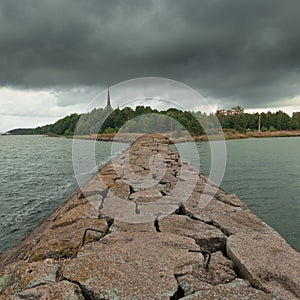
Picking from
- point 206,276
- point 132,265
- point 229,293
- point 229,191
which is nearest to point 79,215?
point 132,265

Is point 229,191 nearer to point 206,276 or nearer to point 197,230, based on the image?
point 197,230

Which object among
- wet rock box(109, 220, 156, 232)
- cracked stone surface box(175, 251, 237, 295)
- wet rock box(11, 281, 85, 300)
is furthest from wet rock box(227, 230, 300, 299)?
wet rock box(11, 281, 85, 300)

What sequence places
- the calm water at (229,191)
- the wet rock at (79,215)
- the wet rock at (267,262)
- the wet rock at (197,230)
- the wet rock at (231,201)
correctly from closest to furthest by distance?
the wet rock at (267,262) < the wet rock at (197,230) < the wet rock at (79,215) < the wet rock at (231,201) < the calm water at (229,191)

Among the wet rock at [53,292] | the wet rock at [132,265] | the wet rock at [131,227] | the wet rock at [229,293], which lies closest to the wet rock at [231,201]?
the wet rock at [131,227]

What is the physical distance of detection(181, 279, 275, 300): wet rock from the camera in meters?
1.82

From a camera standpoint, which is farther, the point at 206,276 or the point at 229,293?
the point at 206,276

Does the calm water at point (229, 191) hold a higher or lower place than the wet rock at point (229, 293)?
lower

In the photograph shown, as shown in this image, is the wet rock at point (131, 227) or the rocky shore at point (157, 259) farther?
the wet rock at point (131, 227)

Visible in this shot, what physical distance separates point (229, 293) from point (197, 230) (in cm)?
124

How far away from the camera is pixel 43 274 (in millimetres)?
2096

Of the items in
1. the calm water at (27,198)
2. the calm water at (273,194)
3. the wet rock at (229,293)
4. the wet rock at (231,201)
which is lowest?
the calm water at (27,198)

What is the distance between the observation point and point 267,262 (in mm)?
2291

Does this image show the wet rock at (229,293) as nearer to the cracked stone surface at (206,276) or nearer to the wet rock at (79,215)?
the cracked stone surface at (206,276)

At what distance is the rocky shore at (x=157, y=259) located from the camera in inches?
75.5
